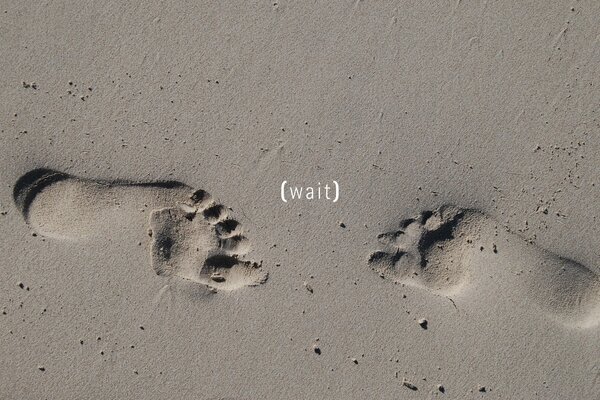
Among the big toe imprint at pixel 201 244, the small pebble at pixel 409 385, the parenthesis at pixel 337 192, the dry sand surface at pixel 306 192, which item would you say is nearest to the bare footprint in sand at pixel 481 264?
the dry sand surface at pixel 306 192

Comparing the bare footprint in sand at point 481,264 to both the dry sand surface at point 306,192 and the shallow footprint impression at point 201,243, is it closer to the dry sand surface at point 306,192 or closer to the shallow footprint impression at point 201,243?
the dry sand surface at point 306,192

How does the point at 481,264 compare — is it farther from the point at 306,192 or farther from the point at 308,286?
the point at 306,192

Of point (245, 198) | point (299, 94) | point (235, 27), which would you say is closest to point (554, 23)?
point (299, 94)

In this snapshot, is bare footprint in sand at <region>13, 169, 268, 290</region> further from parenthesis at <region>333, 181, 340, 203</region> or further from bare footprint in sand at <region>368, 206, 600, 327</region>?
bare footprint in sand at <region>368, 206, 600, 327</region>

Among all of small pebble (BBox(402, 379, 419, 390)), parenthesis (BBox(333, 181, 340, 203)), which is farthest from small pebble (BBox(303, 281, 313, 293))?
small pebble (BBox(402, 379, 419, 390))

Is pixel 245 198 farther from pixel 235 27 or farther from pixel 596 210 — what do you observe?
pixel 596 210

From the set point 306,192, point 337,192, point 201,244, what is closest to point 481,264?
point 337,192
